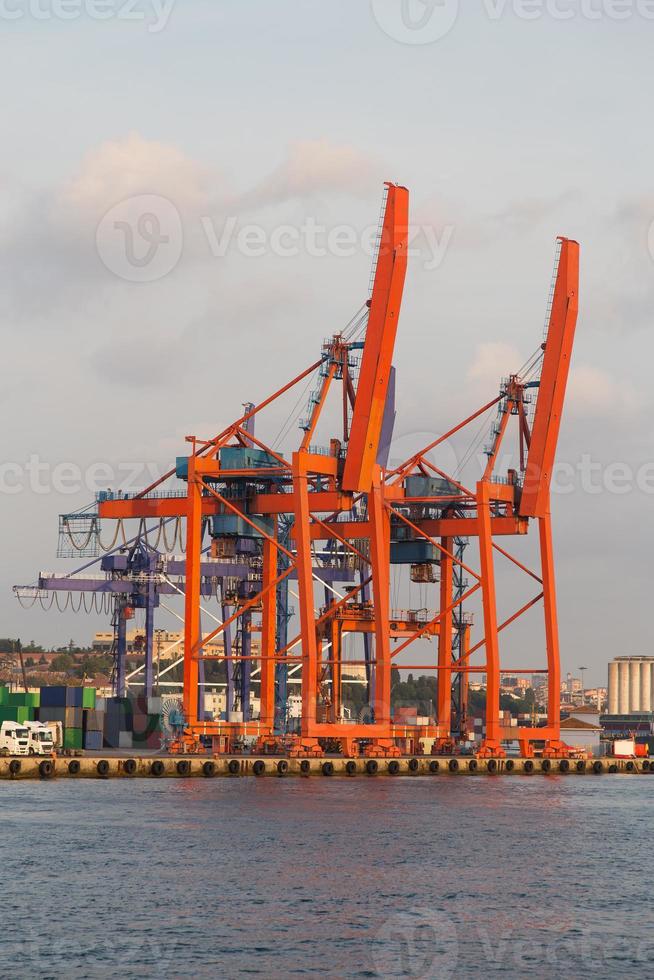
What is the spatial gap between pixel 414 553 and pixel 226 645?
18.6 metres

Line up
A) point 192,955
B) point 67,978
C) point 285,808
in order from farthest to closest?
point 285,808
point 192,955
point 67,978

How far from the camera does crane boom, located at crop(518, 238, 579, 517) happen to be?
79.9 meters

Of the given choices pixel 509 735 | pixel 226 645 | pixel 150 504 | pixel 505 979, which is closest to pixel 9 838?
pixel 505 979

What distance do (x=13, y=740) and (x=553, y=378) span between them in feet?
107

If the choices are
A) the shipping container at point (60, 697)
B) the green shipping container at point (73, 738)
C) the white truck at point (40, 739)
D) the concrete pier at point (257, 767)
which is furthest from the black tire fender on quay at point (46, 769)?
the shipping container at point (60, 697)

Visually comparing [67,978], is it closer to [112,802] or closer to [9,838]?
[9,838]

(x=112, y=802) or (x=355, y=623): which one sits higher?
(x=355, y=623)

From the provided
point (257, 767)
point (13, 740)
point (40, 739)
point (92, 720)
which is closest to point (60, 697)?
point (92, 720)

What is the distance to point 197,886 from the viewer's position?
38.4m

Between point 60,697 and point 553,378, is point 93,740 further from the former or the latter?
point 553,378

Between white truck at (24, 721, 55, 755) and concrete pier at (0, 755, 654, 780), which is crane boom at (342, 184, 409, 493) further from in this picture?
white truck at (24, 721, 55, 755)

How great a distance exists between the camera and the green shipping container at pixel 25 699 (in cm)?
8025

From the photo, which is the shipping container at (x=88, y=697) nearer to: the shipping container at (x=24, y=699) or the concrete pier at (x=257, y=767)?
the shipping container at (x=24, y=699)

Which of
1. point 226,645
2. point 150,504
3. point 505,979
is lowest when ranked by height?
point 505,979
